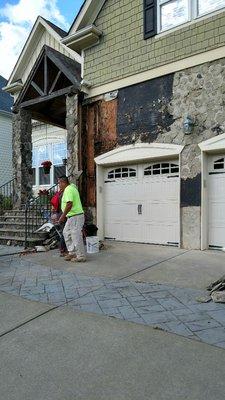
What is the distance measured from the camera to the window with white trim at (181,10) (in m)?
8.25

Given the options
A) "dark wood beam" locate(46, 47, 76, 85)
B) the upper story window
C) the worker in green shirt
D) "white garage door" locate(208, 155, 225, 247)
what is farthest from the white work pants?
the upper story window

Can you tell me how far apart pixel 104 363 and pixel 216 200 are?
5.92 meters

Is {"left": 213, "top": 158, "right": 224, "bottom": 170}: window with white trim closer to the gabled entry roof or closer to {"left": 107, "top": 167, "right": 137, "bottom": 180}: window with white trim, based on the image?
{"left": 107, "top": 167, "right": 137, "bottom": 180}: window with white trim

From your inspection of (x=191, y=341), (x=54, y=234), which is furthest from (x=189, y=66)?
(x=191, y=341)

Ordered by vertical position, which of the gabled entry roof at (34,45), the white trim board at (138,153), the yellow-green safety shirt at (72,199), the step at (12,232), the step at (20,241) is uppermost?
the gabled entry roof at (34,45)

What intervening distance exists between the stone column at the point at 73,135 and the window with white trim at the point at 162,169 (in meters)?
2.15

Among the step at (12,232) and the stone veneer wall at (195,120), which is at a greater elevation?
the stone veneer wall at (195,120)

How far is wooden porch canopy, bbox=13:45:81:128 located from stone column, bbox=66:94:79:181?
1.05 ft

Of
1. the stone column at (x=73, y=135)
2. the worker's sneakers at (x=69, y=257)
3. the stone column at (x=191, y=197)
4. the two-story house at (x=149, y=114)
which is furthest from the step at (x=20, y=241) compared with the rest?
the stone column at (x=191, y=197)

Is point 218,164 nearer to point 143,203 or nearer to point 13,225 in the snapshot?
point 143,203

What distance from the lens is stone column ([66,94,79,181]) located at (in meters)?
10.3

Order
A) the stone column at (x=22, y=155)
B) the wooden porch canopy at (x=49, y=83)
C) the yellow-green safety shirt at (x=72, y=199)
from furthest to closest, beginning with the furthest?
1. the stone column at (x=22, y=155)
2. the wooden porch canopy at (x=49, y=83)
3. the yellow-green safety shirt at (x=72, y=199)

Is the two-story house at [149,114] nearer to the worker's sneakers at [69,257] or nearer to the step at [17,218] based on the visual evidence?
the step at [17,218]

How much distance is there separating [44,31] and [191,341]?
12.5 meters
